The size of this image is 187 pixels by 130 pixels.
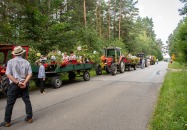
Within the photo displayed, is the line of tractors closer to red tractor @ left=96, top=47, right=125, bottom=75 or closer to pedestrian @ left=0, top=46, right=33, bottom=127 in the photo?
red tractor @ left=96, top=47, right=125, bottom=75

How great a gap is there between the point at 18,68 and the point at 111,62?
14.6 meters

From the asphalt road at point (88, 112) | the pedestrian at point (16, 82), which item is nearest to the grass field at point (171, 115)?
the asphalt road at point (88, 112)

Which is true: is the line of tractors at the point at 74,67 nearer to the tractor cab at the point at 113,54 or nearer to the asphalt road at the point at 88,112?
the tractor cab at the point at 113,54

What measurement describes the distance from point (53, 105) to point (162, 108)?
3623mm

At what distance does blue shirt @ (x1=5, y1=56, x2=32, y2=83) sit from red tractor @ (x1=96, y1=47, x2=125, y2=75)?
13.4m

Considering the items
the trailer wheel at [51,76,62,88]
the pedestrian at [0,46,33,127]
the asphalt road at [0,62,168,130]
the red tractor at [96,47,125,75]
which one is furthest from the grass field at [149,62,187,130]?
the red tractor at [96,47,125,75]

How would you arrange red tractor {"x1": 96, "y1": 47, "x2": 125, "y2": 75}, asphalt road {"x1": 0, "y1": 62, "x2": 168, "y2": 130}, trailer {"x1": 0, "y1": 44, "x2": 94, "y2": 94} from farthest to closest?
red tractor {"x1": 96, "y1": 47, "x2": 125, "y2": 75}, trailer {"x1": 0, "y1": 44, "x2": 94, "y2": 94}, asphalt road {"x1": 0, "y1": 62, "x2": 168, "y2": 130}

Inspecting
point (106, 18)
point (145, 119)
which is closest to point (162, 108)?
point (145, 119)

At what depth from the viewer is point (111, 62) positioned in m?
19.9

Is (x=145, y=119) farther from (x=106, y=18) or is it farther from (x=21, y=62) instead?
(x=106, y=18)

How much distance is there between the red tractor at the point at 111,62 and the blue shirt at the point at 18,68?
1342cm

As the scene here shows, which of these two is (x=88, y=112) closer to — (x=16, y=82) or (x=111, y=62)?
(x=16, y=82)

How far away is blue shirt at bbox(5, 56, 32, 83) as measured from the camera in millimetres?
5707

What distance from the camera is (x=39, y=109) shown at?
7.30 metres
